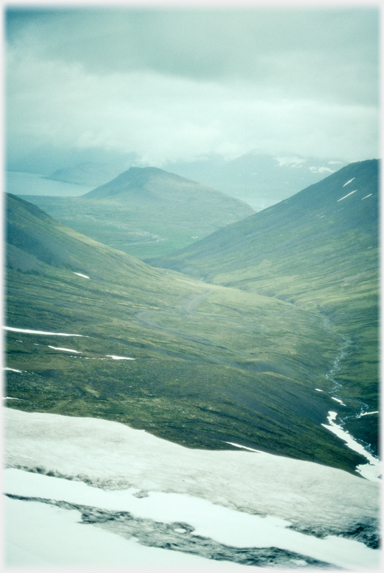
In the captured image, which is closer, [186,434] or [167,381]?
[186,434]

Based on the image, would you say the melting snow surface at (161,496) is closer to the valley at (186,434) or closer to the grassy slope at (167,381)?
the valley at (186,434)

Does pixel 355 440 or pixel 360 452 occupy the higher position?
pixel 355 440

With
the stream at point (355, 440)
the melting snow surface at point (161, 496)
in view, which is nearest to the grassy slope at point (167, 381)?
the stream at point (355, 440)

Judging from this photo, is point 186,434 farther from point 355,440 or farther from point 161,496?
point 355,440

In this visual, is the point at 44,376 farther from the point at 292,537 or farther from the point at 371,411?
the point at 371,411

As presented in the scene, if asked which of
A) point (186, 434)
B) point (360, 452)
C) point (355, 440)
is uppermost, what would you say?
point (186, 434)

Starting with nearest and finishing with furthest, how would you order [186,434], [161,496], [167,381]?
[161,496] → [186,434] → [167,381]

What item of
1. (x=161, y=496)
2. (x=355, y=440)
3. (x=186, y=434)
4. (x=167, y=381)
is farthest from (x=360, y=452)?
(x=161, y=496)

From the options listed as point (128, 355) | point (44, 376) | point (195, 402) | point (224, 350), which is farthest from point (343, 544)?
point (224, 350)

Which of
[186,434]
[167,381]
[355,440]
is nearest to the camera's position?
[186,434]
